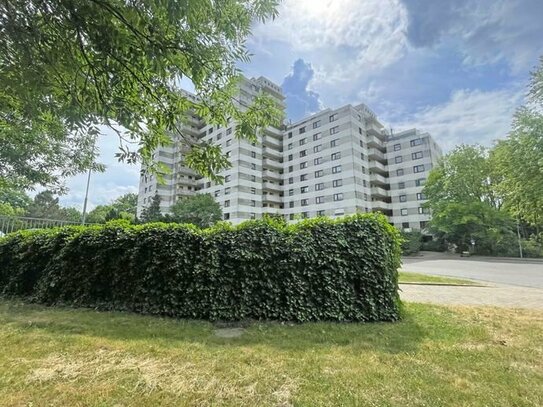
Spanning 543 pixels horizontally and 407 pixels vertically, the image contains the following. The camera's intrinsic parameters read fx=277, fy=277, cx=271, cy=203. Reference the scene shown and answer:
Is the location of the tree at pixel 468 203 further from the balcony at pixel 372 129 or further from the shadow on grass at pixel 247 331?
the shadow on grass at pixel 247 331

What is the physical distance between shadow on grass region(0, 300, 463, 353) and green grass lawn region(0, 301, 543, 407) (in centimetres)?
2

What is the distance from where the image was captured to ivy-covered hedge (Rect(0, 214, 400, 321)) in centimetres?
536

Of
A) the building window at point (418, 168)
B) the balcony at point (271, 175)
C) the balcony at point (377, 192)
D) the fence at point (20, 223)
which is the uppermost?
the balcony at point (271, 175)

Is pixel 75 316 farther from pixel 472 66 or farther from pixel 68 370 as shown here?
pixel 472 66

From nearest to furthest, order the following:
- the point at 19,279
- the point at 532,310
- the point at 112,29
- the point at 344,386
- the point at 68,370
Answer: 1. the point at 112,29
2. the point at 344,386
3. the point at 68,370
4. the point at 532,310
5. the point at 19,279

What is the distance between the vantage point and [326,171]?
45.5 meters

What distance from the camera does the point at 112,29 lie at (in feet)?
7.28

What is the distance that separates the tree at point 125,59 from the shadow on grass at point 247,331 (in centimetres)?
279

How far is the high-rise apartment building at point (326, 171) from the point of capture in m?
43.5

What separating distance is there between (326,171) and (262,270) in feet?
137

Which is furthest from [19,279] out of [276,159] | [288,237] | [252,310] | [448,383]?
[276,159]

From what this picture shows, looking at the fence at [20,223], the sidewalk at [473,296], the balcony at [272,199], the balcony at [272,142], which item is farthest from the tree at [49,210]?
the sidewalk at [473,296]

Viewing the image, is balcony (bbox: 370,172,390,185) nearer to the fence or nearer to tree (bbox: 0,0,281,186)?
the fence

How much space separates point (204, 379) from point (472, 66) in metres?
8.41
